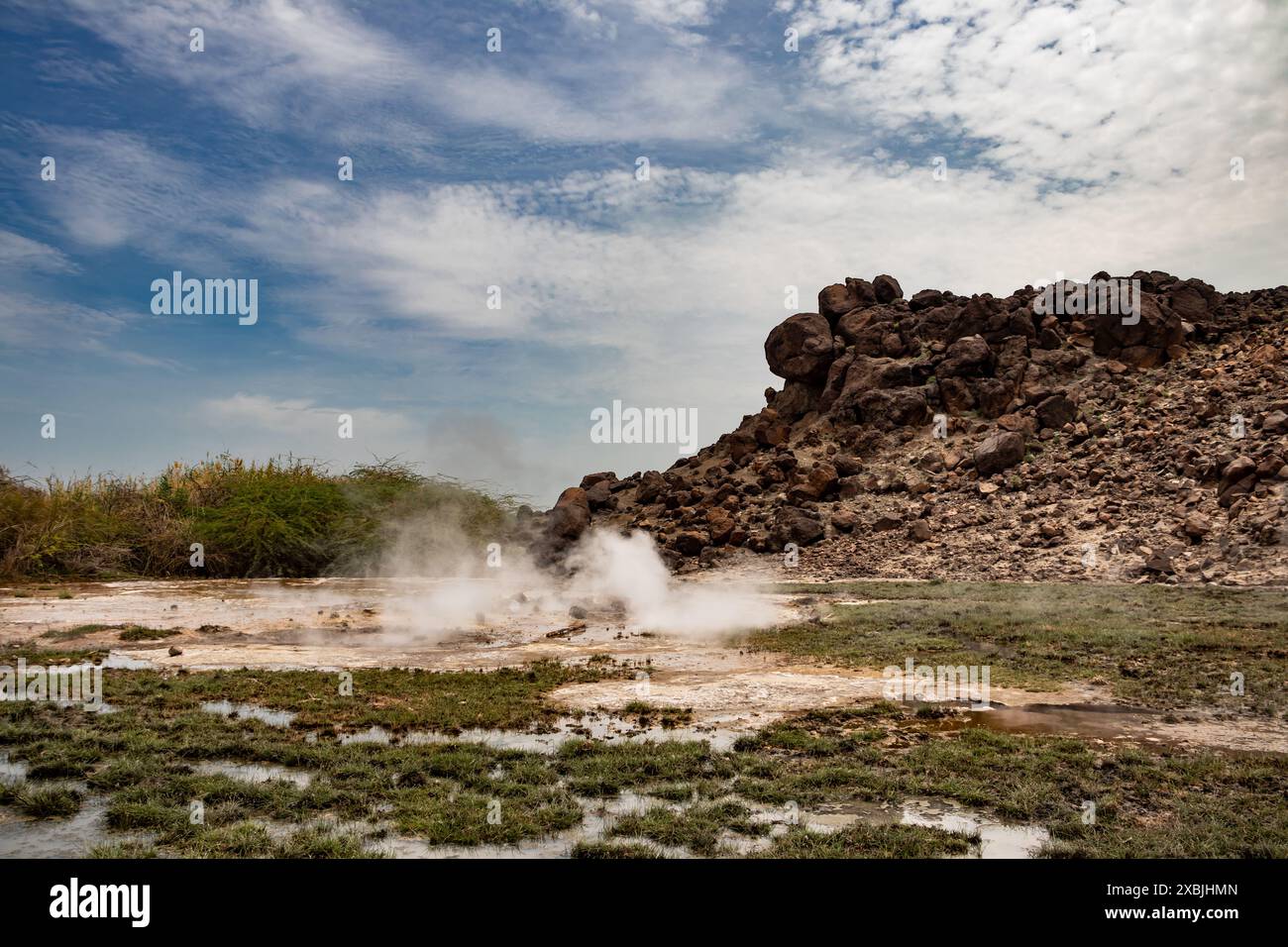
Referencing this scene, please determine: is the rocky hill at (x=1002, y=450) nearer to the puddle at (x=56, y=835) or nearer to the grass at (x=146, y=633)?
the grass at (x=146, y=633)

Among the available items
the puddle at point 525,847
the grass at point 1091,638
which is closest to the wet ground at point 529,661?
the puddle at point 525,847

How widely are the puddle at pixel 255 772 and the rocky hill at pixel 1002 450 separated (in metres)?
21.0

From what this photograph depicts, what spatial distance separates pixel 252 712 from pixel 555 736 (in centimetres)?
329

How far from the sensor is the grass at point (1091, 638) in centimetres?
1137

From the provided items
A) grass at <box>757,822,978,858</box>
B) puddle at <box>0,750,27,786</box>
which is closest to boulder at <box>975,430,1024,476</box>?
grass at <box>757,822,978,858</box>

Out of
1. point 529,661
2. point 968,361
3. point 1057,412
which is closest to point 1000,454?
point 1057,412

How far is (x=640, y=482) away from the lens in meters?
38.1

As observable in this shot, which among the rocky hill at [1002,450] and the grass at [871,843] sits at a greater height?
the rocky hill at [1002,450]

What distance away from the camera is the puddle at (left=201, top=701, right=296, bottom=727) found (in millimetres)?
9095

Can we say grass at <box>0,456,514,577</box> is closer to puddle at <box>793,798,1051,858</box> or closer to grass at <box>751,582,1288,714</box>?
grass at <box>751,582,1288,714</box>

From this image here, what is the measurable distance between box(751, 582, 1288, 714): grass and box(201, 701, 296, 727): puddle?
748 cm

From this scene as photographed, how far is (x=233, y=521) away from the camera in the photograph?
28484 millimetres

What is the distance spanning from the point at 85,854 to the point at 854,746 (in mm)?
5905
